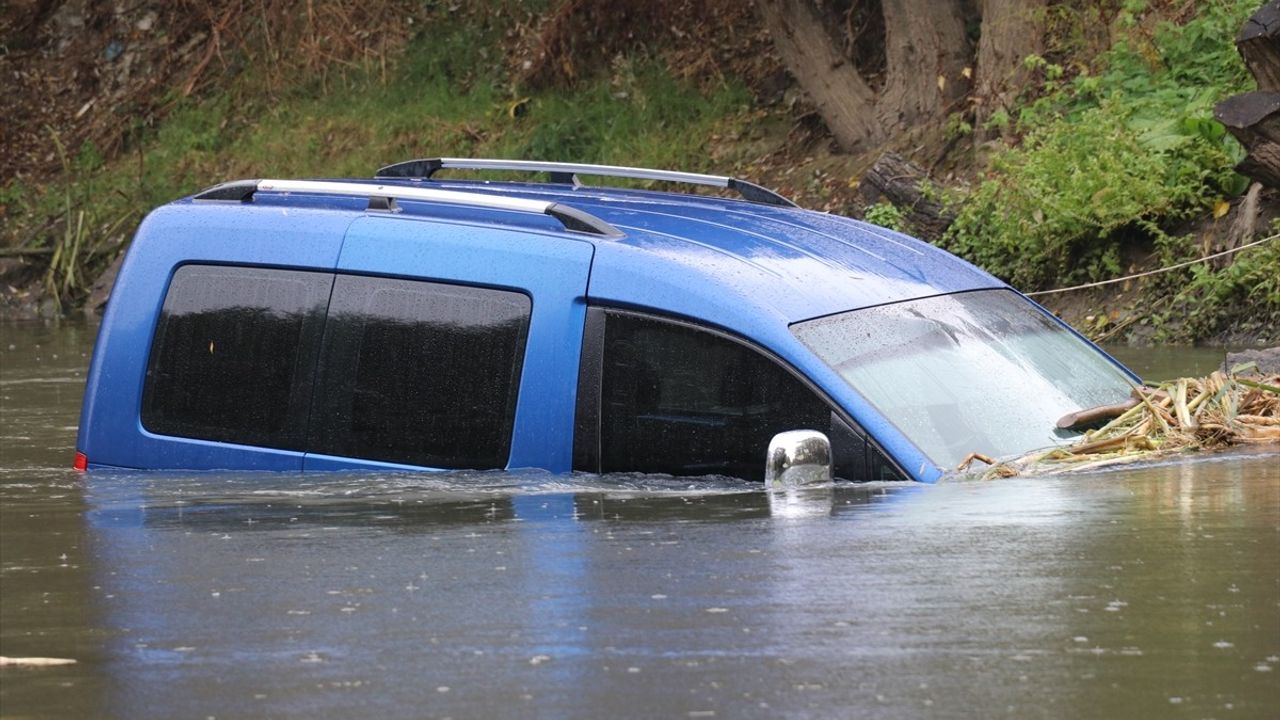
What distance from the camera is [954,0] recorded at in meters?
16.3

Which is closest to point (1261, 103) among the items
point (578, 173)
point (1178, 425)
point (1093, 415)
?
point (578, 173)

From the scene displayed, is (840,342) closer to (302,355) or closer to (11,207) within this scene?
(302,355)

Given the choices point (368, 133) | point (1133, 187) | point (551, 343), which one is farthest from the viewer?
point (368, 133)

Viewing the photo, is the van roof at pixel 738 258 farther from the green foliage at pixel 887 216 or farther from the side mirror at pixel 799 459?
the green foliage at pixel 887 216

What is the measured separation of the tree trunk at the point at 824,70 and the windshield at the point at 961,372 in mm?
10188

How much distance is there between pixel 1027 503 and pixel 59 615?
264 cm

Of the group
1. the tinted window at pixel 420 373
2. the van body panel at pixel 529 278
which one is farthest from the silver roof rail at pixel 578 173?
the tinted window at pixel 420 373

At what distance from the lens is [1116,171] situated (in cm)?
1239

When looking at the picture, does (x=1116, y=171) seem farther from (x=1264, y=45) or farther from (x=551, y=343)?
(x=551, y=343)

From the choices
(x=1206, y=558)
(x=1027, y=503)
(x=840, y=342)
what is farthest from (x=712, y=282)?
(x=1206, y=558)

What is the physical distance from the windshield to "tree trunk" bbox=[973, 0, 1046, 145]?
884 cm

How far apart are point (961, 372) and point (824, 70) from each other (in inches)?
432

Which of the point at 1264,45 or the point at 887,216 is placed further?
the point at 887,216

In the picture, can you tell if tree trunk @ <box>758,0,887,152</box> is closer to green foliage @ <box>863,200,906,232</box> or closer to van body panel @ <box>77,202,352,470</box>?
green foliage @ <box>863,200,906,232</box>
